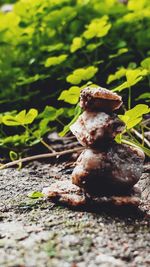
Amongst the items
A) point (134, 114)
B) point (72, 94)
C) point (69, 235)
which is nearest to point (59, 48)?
point (72, 94)

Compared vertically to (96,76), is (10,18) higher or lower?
higher

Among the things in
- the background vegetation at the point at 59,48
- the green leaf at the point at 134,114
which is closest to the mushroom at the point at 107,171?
the green leaf at the point at 134,114

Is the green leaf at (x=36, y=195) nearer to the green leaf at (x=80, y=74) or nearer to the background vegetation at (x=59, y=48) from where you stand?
the green leaf at (x=80, y=74)

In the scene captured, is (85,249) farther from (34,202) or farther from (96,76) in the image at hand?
(96,76)

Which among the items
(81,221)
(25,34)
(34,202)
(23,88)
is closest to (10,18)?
(25,34)

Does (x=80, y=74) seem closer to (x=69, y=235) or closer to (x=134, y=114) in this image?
(x=134, y=114)

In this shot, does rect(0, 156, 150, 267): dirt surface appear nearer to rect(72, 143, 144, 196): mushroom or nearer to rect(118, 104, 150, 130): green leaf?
rect(72, 143, 144, 196): mushroom

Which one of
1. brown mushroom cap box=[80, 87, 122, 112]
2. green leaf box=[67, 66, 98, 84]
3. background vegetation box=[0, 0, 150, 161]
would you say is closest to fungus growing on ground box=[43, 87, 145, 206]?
brown mushroom cap box=[80, 87, 122, 112]
